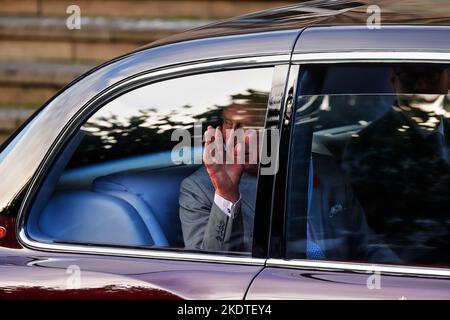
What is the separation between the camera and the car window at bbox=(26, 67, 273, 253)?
9.10ft

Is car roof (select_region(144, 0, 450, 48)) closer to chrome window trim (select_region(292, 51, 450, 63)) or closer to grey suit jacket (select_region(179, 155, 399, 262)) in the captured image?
chrome window trim (select_region(292, 51, 450, 63))

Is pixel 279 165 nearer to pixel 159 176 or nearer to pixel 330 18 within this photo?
pixel 330 18

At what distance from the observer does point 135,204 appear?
309cm

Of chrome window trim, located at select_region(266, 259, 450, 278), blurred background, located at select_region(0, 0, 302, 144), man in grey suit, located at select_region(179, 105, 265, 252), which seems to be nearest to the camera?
chrome window trim, located at select_region(266, 259, 450, 278)

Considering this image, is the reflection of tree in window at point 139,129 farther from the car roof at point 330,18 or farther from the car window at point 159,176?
the car roof at point 330,18

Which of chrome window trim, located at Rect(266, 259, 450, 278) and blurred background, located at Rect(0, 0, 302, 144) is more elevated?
blurred background, located at Rect(0, 0, 302, 144)

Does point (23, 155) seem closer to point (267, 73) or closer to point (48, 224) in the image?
Answer: point (48, 224)

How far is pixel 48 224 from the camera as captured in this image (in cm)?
292

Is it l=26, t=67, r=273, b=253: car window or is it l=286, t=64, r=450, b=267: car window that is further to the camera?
l=26, t=67, r=273, b=253: car window

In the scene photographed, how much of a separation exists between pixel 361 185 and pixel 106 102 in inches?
29.1

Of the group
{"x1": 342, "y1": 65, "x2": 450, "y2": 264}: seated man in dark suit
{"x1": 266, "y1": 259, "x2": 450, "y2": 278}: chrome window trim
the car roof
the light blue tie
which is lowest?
{"x1": 266, "y1": 259, "x2": 450, "y2": 278}: chrome window trim

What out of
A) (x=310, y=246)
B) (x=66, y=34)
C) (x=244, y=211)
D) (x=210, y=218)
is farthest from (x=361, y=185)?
(x=66, y=34)

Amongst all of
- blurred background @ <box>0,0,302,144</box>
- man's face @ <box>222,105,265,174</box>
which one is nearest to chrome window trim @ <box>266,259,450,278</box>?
man's face @ <box>222,105,265,174</box>

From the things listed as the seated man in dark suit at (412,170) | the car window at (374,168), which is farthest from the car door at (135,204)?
the seated man in dark suit at (412,170)
